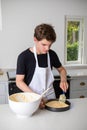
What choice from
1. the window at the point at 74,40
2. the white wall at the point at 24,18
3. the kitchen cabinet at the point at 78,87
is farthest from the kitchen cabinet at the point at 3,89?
the window at the point at 74,40

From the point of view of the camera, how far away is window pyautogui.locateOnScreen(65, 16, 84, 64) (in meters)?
3.53

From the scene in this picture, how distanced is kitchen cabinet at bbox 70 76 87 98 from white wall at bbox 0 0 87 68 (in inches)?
33.3

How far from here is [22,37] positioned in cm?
330

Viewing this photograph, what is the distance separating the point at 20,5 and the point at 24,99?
6.80 ft

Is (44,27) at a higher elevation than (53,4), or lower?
lower

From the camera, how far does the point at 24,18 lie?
10.7ft

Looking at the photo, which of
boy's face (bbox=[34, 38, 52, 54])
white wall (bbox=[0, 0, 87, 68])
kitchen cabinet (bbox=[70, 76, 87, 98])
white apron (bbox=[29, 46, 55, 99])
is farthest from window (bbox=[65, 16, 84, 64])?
boy's face (bbox=[34, 38, 52, 54])

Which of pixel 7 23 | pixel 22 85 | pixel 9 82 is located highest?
pixel 7 23

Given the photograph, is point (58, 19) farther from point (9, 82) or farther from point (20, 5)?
point (9, 82)

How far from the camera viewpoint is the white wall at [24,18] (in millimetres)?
3201

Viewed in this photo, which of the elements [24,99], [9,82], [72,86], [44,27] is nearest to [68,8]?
[72,86]

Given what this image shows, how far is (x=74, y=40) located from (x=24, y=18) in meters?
1.00

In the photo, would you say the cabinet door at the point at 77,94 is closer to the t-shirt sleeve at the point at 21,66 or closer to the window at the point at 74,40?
the window at the point at 74,40

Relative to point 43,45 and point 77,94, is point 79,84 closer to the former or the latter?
point 77,94
